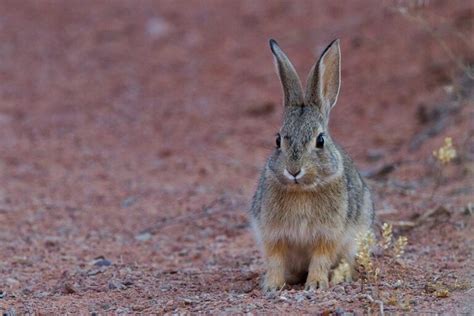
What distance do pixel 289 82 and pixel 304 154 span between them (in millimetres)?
626

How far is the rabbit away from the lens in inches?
245

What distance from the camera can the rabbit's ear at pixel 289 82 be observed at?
21.6ft

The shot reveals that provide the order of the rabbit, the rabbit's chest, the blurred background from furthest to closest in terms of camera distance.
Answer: the blurred background
the rabbit's chest
the rabbit

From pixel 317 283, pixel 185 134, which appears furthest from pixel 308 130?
pixel 185 134

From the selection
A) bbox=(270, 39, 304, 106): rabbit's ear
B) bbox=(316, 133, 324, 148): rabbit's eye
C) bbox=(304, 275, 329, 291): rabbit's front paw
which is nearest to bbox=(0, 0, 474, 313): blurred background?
bbox=(304, 275, 329, 291): rabbit's front paw

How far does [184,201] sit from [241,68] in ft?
14.1

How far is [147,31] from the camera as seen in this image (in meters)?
15.0

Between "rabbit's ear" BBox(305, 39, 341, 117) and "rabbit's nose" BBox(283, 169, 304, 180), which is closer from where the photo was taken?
"rabbit's nose" BBox(283, 169, 304, 180)

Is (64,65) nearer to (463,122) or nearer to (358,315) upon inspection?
→ (463,122)

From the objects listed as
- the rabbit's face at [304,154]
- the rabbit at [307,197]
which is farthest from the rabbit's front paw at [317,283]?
the rabbit's face at [304,154]

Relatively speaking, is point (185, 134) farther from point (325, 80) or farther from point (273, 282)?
point (273, 282)

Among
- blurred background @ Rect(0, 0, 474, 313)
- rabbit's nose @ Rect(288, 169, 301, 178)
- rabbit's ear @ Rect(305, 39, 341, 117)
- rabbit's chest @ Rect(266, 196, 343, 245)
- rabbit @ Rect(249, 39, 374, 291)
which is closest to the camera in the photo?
rabbit's nose @ Rect(288, 169, 301, 178)

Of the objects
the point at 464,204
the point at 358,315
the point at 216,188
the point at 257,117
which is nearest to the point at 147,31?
the point at 257,117

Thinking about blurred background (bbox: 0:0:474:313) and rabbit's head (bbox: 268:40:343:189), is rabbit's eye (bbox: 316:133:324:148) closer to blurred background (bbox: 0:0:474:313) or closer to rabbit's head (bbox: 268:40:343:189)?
rabbit's head (bbox: 268:40:343:189)
